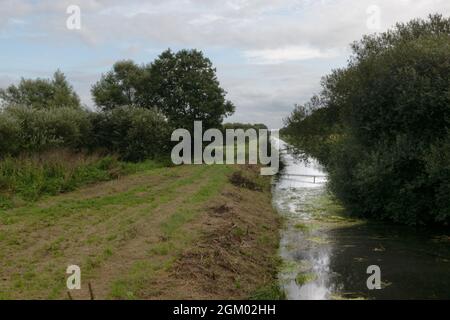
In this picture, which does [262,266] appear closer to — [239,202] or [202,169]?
[239,202]

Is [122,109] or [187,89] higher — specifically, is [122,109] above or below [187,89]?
below

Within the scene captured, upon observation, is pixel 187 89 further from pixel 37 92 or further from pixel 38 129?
pixel 38 129

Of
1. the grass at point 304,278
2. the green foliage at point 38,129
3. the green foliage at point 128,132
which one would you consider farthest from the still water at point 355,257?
the green foliage at point 128,132

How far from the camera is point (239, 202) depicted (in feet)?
58.8

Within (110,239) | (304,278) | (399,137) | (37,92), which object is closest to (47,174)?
(110,239)

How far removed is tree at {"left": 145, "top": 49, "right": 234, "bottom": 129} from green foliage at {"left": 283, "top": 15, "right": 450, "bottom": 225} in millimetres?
23496

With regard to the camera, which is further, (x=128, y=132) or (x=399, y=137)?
(x=128, y=132)

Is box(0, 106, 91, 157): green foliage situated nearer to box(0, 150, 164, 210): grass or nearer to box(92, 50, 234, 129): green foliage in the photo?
box(0, 150, 164, 210): grass

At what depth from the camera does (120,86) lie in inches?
1823

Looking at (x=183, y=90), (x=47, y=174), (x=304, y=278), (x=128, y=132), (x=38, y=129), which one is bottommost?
(x=304, y=278)

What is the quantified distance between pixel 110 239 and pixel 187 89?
103 feet

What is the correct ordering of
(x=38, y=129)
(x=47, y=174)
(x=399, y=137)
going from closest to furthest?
(x=399, y=137), (x=47, y=174), (x=38, y=129)

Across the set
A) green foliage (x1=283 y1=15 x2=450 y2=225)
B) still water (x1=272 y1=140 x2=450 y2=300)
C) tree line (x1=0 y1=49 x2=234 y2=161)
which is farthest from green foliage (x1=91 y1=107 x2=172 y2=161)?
green foliage (x1=283 y1=15 x2=450 y2=225)

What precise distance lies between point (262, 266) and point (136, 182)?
11.9 metres
